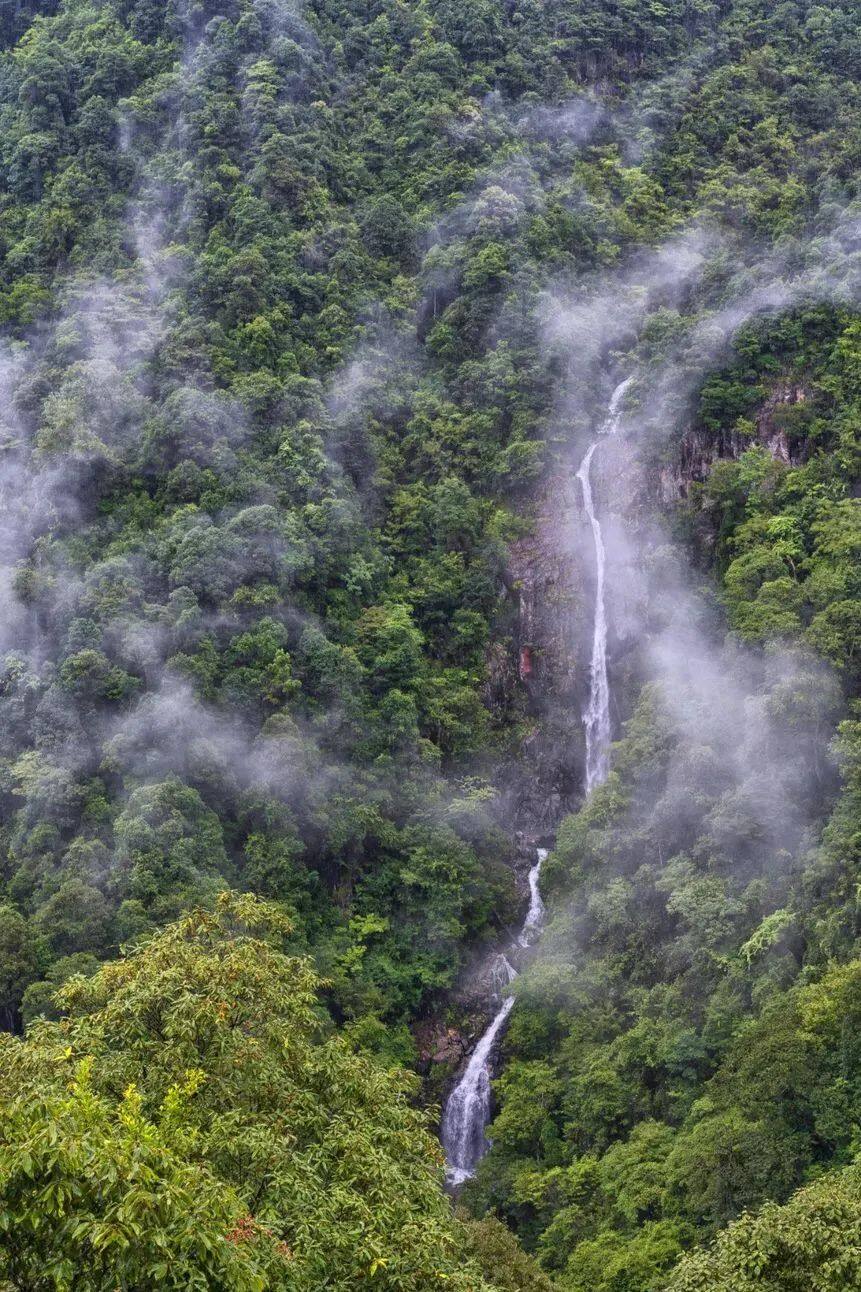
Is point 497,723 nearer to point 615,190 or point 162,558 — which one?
point 162,558

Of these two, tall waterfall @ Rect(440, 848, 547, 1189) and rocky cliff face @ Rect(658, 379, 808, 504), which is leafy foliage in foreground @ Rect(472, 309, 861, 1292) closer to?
tall waterfall @ Rect(440, 848, 547, 1189)

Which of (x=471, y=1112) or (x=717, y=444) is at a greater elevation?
(x=717, y=444)

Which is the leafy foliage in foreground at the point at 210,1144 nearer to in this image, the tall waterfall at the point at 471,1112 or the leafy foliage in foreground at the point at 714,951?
the leafy foliage in foreground at the point at 714,951

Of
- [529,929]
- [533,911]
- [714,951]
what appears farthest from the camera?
[533,911]

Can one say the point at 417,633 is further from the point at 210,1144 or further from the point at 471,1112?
the point at 210,1144

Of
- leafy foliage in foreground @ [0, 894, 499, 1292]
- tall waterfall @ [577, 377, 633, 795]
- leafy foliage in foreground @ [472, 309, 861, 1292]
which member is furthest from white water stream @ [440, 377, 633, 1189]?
leafy foliage in foreground @ [0, 894, 499, 1292]

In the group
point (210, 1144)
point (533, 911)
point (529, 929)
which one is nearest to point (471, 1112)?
point (529, 929)

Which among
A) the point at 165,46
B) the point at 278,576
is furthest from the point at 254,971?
the point at 165,46
